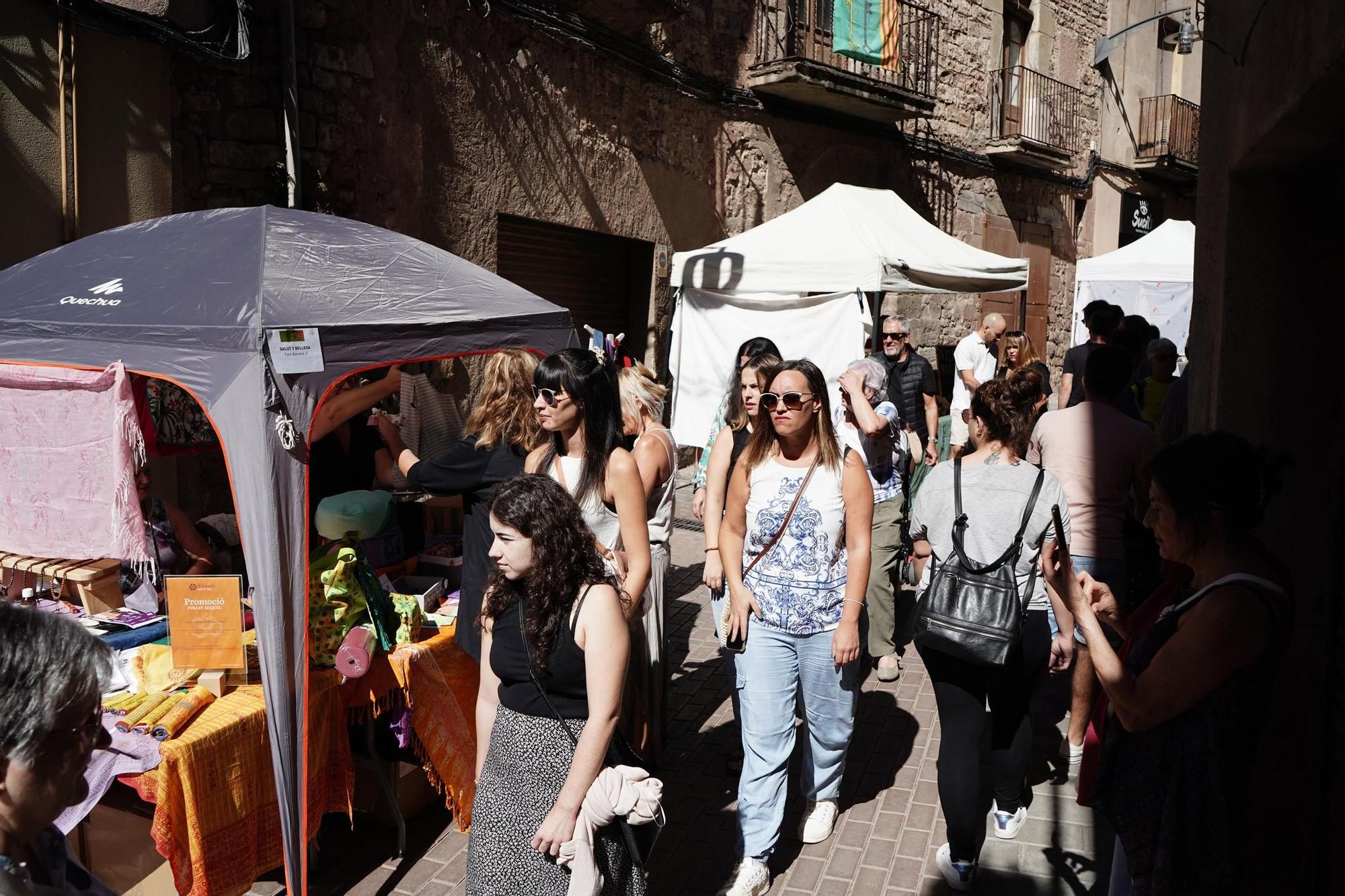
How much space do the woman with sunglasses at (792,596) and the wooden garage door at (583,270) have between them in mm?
5465

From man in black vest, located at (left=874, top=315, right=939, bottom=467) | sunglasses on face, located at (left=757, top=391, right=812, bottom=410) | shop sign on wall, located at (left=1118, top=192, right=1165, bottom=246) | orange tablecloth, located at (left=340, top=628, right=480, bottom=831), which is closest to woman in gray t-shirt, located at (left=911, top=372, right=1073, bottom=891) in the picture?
sunglasses on face, located at (left=757, top=391, right=812, bottom=410)

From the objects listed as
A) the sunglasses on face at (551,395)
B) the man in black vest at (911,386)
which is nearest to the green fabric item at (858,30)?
the man in black vest at (911,386)

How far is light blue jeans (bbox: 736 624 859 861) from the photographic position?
337 centimetres

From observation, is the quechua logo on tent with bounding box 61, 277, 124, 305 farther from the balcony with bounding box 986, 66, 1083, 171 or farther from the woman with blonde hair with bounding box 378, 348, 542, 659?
the balcony with bounding box 986, 66, 1083, 171

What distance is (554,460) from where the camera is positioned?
3.52 meters

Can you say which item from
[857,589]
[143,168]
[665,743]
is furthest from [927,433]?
[143,168]

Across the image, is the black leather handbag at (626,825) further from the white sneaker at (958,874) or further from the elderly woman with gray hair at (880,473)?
the elderly woman with gray hair at (880,473)

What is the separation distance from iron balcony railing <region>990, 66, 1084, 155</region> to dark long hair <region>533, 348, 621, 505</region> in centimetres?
1422

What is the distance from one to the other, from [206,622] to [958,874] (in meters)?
2.63

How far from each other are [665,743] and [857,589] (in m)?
1.58

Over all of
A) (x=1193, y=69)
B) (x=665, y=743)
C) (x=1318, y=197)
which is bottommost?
(x=665, y=743)

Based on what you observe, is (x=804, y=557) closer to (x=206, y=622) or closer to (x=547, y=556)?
(x=547, y=556)

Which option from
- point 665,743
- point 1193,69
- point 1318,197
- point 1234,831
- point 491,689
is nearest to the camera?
point 1234,831

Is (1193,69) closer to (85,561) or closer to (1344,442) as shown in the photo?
(1344,442)
